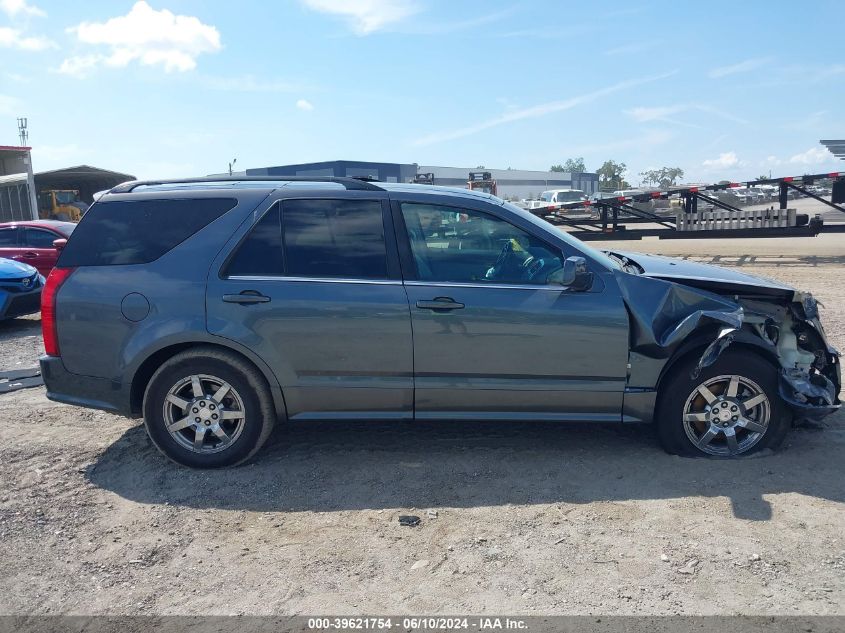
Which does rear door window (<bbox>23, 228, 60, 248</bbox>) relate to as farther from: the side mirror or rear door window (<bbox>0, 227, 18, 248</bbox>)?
the side mirror

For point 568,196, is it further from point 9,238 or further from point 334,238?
point 334,238

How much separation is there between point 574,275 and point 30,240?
37.2 ft

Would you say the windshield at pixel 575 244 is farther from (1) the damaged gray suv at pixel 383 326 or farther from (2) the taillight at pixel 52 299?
(2) the taillight at pixel 52 299

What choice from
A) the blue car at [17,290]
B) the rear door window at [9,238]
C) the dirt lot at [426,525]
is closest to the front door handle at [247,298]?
the dirt lot at [426,525]

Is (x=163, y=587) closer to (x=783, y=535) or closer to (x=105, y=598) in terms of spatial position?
(x=105, y=598)

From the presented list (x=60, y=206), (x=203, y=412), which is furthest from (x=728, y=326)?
(x=60, y=206)

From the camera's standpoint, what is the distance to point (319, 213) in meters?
4.67

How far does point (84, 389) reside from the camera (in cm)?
469

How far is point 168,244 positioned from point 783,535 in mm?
4091

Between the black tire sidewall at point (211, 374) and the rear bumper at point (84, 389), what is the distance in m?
0.21

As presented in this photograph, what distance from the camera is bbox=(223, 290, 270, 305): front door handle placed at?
14.7 ft

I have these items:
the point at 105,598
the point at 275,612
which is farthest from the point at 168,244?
the point at 275,612

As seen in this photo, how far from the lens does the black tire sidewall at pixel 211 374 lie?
179 inches

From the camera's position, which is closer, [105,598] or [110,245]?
[105,598]
